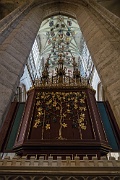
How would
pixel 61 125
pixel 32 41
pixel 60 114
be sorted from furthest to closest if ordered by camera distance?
pixel 32 41 → pixel 60 114 → pixel 61 125

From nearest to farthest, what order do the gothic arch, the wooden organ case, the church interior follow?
the church interior
the gothic arch
the wooden organ case

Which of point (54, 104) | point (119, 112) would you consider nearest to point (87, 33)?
point (54, 104)

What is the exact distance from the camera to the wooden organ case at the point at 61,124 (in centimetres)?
396

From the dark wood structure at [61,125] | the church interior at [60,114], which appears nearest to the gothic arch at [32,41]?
the church interior at [60,114]

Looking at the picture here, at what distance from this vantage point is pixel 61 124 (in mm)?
4734

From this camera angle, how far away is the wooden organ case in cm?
396

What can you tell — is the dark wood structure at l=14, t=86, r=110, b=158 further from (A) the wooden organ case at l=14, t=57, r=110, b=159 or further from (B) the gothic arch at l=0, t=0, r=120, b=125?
(B) the gothic arch at l=0, t=0, r=120, b=125

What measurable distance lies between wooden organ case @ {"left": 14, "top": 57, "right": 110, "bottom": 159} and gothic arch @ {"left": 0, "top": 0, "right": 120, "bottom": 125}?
145cm

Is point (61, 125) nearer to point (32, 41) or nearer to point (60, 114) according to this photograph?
point (60, 114)

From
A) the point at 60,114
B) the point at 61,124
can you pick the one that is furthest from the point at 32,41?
the point at 61,124

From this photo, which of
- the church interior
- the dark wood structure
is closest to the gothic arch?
the church interior

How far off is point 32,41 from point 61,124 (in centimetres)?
249

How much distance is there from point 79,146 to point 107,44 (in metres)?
2.37

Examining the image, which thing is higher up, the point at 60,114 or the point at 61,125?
the point at 60,114
